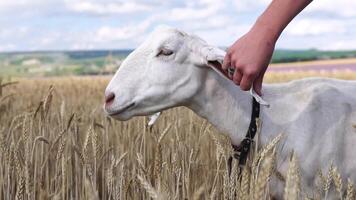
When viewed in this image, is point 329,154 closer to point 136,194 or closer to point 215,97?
point 215,97

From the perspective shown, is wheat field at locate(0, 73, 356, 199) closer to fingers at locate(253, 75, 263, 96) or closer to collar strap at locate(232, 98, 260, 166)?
collar strap at locate(232, 98, 260, 166)

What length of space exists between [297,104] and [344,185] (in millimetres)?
395

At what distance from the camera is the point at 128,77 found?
2.52 m

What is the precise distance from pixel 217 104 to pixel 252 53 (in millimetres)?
733

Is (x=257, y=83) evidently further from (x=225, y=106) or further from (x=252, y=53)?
(x=225, y=106)

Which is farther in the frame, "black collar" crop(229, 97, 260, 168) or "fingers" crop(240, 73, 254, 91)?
"black collar" crop(229, 97, 260, 168)

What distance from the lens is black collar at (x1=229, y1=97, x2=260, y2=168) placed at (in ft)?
8.30

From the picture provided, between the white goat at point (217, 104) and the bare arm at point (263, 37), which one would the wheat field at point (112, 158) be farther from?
the bare arm at point (263, 37)

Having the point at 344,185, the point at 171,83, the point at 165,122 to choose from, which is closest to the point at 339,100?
the point at 344,185

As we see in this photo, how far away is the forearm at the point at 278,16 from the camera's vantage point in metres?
1.88

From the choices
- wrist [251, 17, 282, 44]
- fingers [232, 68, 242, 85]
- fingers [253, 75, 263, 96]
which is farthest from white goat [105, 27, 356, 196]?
wrist [251, 17, 282, 44]

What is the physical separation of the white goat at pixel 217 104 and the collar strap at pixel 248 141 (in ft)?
0.08

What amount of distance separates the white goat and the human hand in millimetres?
500

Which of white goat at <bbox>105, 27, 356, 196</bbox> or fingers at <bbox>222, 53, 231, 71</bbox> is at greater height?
fingers at <bbox>222, 53, 231, 71</bbox>
